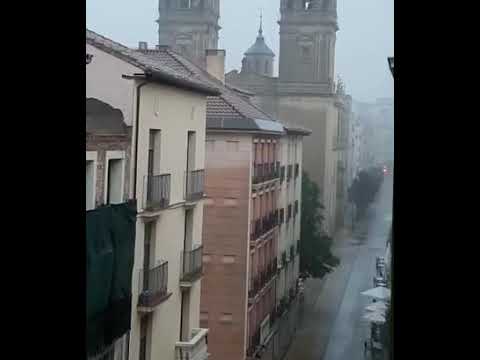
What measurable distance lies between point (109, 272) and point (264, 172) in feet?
2.64

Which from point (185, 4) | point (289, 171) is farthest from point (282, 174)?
point (185, 4)

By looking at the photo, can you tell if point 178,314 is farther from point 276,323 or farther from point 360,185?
point 360,185

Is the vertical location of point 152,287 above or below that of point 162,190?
below

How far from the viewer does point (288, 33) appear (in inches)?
116

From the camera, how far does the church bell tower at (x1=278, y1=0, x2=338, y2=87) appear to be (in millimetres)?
2418

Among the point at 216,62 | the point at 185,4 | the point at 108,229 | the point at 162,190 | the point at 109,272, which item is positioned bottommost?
the point at 109,272

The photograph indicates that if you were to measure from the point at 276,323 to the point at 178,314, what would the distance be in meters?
0.39

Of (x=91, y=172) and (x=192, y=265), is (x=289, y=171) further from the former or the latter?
(x=91, y=172)

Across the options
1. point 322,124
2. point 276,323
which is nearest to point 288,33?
point 322,124

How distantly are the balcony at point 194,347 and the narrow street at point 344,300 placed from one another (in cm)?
27

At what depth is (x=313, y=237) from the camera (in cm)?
272
